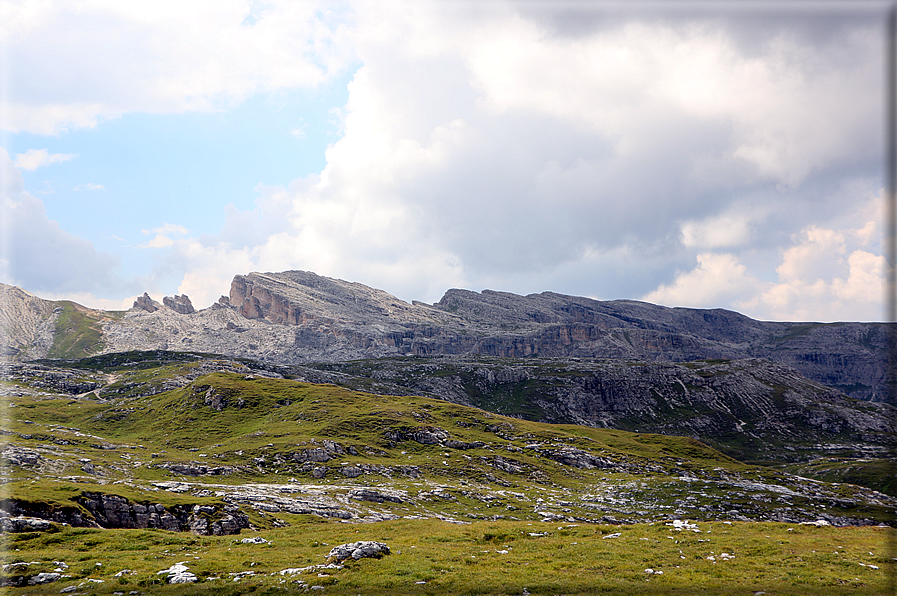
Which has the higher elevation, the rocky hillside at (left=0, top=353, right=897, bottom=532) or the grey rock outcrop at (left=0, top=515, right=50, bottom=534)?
the grey rock outcrop at (left=0, top=515, right=50, bottom=534)

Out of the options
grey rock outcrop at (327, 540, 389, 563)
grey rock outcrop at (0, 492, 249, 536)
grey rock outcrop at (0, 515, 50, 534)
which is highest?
grey rock outcrop at (327, 540, 389, 563)

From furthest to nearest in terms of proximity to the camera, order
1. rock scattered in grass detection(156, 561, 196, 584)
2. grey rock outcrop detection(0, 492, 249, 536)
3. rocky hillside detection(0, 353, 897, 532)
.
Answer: rocky hillside detection(0, 353, 897, 532) < grey rock outcrop detection(0, 492, 249, 536) < rock scattered in grass detection(156, 561, 196, 584)

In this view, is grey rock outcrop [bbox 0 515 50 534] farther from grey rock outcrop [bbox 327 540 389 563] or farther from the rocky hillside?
grey rock outcrop [bbox 327 540 389 563]

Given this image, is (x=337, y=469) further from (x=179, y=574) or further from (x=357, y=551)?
(x=179, y=574)

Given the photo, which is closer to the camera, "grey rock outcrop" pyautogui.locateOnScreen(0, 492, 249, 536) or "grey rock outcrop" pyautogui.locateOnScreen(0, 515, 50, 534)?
"grey rock outcrop" pyautogui.locateOnScreen(0, 515, 50, 534)

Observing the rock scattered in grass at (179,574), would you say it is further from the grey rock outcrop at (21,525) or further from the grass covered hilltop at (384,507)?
the grey rock outcrop at (21,525)

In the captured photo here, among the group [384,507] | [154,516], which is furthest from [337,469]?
[154,516]

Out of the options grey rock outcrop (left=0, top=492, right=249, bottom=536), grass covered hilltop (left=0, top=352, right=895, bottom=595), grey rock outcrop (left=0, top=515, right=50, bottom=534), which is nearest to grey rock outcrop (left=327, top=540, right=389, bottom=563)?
grass covered hilltop (left=0, top=352, right=895, bottom=595)

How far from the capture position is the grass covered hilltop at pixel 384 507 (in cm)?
2802

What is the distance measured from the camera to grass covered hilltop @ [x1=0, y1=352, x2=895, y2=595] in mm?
28016

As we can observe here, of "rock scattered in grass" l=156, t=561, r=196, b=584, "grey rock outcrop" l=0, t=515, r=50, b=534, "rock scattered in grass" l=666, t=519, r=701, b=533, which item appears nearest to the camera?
"rock scattered in grass" l=156, t=561, r=196, b=584

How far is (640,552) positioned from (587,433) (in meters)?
171

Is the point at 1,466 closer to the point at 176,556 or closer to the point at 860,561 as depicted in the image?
the point at 176,556

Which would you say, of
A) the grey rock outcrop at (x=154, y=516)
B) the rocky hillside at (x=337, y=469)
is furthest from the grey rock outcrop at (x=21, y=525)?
the grey rock outcrop at (x=154, y=516)
